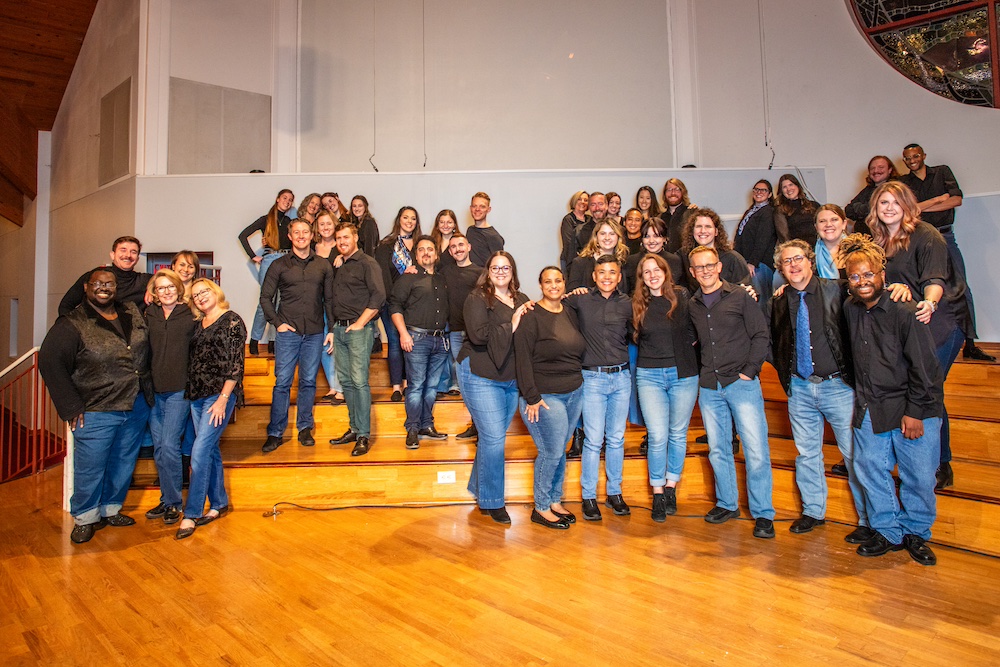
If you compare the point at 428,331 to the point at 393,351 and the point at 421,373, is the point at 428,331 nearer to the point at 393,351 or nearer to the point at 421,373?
the point at 421,373

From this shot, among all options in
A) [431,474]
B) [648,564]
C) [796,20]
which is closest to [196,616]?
[431,474]

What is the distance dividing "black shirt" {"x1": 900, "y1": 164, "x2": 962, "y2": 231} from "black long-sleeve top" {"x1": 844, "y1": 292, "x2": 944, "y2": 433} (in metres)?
2.77

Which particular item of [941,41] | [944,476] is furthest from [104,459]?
[941,41]

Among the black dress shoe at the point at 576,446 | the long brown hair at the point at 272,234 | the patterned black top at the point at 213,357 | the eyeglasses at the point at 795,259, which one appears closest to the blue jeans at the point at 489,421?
the black dress shoe at the point at 576,446

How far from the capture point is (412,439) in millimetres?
4188

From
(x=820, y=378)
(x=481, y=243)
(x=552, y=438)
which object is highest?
(x=481, y=243)

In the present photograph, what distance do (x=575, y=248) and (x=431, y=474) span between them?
8.29 ft

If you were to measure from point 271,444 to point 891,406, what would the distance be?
3.71m

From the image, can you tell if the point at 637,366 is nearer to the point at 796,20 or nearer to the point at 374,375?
the point at 374,375

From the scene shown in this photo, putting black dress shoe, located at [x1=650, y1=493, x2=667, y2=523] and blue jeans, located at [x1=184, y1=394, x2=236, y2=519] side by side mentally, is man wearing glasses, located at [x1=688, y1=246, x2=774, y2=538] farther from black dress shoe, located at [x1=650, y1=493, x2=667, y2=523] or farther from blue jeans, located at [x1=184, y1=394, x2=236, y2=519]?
blue jeans, located at [x1=184, y1=394, x2=236, y2=519]

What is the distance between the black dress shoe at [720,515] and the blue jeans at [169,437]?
311cm

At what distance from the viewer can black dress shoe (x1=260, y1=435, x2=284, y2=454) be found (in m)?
4.14

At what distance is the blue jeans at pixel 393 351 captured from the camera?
4.71 m

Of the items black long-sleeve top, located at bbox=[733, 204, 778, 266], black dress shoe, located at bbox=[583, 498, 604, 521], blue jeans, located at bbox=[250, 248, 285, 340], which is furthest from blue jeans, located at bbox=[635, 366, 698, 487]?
blue jeans, located at bbox=[250, 248, 285, 340]
